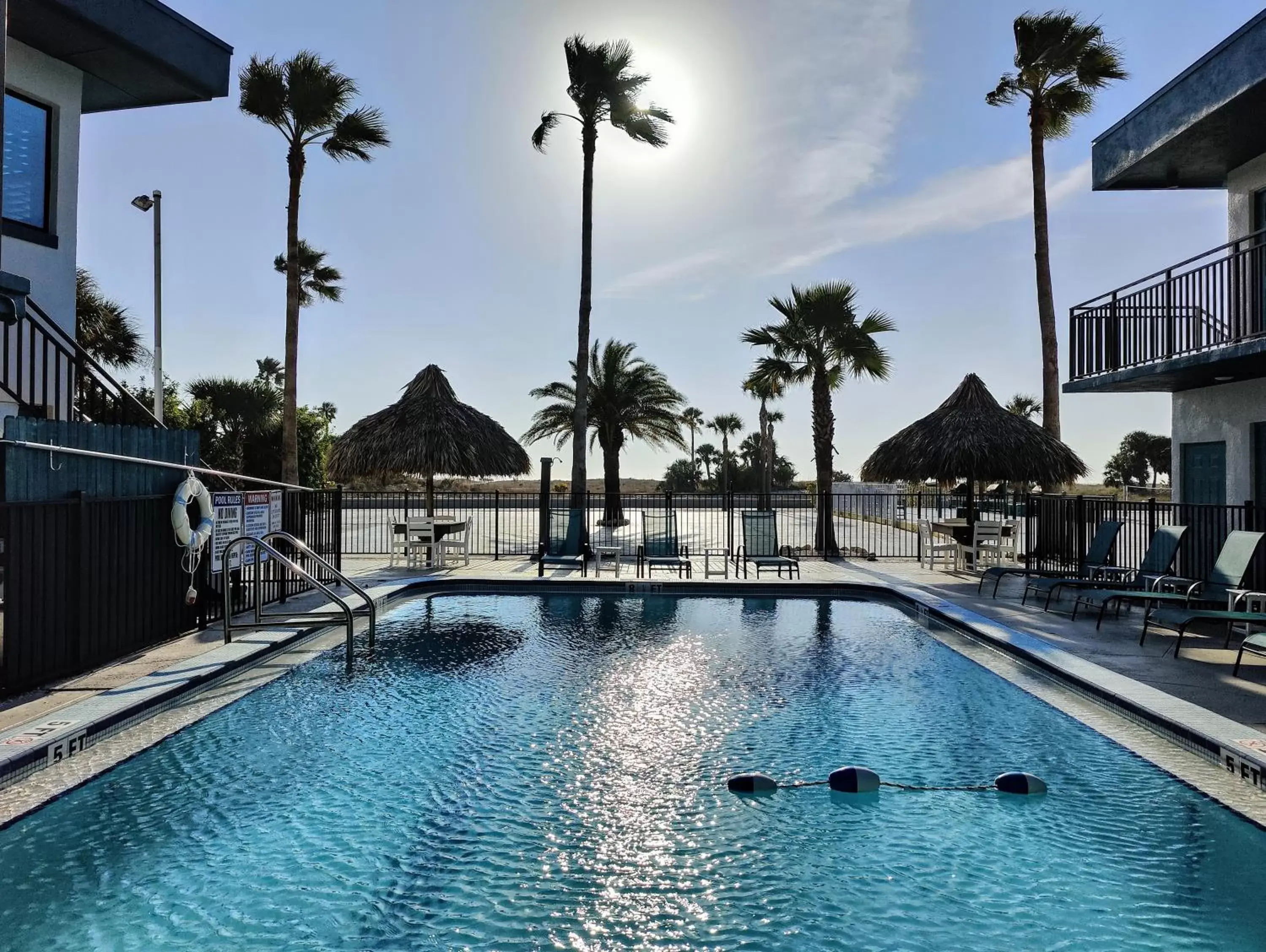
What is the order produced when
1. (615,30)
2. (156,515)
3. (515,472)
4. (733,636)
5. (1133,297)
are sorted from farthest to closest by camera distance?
(615,30), (515,472), (1133,297), (733,636), (156,515)

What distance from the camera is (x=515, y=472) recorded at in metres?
17.7

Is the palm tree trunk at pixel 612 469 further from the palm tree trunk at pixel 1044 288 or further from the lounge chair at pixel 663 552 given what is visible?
the palm tree trunk at pixel 1044 288

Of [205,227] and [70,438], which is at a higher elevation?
[205,227]

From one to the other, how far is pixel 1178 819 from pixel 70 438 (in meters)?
8.04

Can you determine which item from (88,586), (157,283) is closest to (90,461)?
(88,586)

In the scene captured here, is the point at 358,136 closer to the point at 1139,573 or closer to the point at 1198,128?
the point at 1198,128

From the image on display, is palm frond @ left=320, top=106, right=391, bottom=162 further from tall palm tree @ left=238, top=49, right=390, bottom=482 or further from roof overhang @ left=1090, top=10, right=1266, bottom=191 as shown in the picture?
roof overhang @ left=1090, top=10, right=1266, bottom=191

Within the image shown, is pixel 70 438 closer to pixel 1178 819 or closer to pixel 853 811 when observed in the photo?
pixel 853 811

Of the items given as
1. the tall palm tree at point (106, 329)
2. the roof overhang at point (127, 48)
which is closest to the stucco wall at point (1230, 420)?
the roof overhang at point (127, 48)

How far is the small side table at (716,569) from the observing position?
13.3 meters

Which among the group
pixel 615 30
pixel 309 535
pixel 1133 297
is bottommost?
pixel 309 535

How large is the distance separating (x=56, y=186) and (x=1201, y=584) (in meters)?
14.1

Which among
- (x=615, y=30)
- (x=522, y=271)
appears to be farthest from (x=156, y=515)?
(x=615, y=30)

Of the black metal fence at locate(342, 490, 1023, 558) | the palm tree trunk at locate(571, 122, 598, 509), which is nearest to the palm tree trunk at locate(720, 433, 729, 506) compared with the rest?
the black metal fence at locate(342, 490, 1023, 558)
